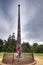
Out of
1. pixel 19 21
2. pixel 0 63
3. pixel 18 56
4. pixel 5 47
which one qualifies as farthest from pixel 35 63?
pixel 5 47

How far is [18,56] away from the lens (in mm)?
19797

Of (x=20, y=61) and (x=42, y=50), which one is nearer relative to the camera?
(x=20, y=61)

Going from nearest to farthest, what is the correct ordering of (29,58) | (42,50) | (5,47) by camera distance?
(29,58) < (42,50) < (5,47)

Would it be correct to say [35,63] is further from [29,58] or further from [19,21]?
[19,21]

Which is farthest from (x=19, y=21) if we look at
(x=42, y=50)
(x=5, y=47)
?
(x=5, y=47)

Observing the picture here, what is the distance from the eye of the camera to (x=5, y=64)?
1758 centimetres

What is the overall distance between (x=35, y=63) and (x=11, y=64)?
2716mm

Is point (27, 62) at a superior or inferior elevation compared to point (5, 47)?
inferior

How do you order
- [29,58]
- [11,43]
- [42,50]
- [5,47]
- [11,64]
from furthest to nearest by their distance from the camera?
[11,43], [5,47], [42,50], [29,58], [11,64]

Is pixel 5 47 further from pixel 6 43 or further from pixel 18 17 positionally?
pixel 18 17

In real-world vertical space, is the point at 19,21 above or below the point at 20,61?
above

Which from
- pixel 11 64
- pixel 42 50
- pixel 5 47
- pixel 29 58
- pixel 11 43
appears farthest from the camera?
pixel 11 43

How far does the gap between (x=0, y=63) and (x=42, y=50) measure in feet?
57.6

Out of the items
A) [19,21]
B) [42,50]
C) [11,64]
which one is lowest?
[11,64]
